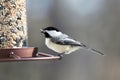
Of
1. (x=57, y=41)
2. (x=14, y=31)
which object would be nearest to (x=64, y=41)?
(x=57, y=41)

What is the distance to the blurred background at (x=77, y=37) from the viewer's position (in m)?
7.08

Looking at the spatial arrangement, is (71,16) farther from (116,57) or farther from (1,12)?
(1,12)

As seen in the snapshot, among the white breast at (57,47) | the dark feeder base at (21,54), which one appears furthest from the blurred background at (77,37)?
the dark feeder base at (21,54)

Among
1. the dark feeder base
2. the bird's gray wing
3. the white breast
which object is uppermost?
the bird's gray wing

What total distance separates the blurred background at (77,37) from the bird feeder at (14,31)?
9.97ft

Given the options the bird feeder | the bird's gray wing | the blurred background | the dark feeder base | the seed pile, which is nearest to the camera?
the dark feeder base

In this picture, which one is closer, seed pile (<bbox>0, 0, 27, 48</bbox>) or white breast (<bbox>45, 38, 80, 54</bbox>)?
seed pile (<bbox>0, 0, 27, 48</bbox>)

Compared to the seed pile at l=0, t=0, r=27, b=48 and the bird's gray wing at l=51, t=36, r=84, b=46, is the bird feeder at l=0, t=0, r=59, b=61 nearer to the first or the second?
the seed pile at l=0, t=0, r=27, b=48

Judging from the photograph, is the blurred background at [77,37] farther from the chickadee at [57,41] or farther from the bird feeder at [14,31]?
the bird feeder at [14,31]

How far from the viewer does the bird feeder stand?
11.9 feet

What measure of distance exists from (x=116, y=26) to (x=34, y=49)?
396cm

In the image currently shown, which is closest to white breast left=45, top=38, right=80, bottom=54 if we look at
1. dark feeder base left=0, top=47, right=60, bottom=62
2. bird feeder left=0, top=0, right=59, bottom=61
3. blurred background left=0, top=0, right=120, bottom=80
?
bird feeder left=0, top=0, right=59, bottom=61

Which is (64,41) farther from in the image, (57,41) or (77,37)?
(77,37)

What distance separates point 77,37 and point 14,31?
3583mm
